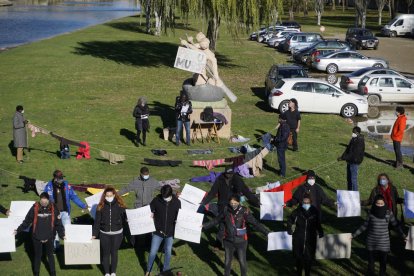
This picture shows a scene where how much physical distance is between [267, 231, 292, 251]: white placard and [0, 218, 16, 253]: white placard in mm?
4401

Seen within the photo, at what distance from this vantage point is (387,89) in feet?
99.1

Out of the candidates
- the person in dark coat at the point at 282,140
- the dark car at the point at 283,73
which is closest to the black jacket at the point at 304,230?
the person in dark coat at the point at 282,140

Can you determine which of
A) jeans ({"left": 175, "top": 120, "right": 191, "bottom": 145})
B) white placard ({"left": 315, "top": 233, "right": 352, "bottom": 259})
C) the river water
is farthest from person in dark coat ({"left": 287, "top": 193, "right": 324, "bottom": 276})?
the river water

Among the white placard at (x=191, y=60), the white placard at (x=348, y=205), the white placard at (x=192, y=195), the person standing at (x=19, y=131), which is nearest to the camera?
the white placard at (x=192, y=195)

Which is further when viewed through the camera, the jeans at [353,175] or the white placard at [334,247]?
the jeans at [353,175]

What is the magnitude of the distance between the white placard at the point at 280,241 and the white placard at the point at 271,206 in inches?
46.7

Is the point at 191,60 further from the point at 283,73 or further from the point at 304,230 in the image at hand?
the point at 304,230

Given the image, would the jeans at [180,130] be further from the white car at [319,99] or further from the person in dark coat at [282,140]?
the white car at [319,99]

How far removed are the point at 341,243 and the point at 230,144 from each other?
34.5ft

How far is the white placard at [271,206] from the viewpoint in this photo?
1287 cm

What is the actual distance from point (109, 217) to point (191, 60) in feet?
40.0

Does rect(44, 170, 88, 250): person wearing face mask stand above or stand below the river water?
below

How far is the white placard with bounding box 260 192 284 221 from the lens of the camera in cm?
1287

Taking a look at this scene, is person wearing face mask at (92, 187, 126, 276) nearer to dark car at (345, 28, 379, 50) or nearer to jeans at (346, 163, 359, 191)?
jeans at (346, 163, 359, 191)
